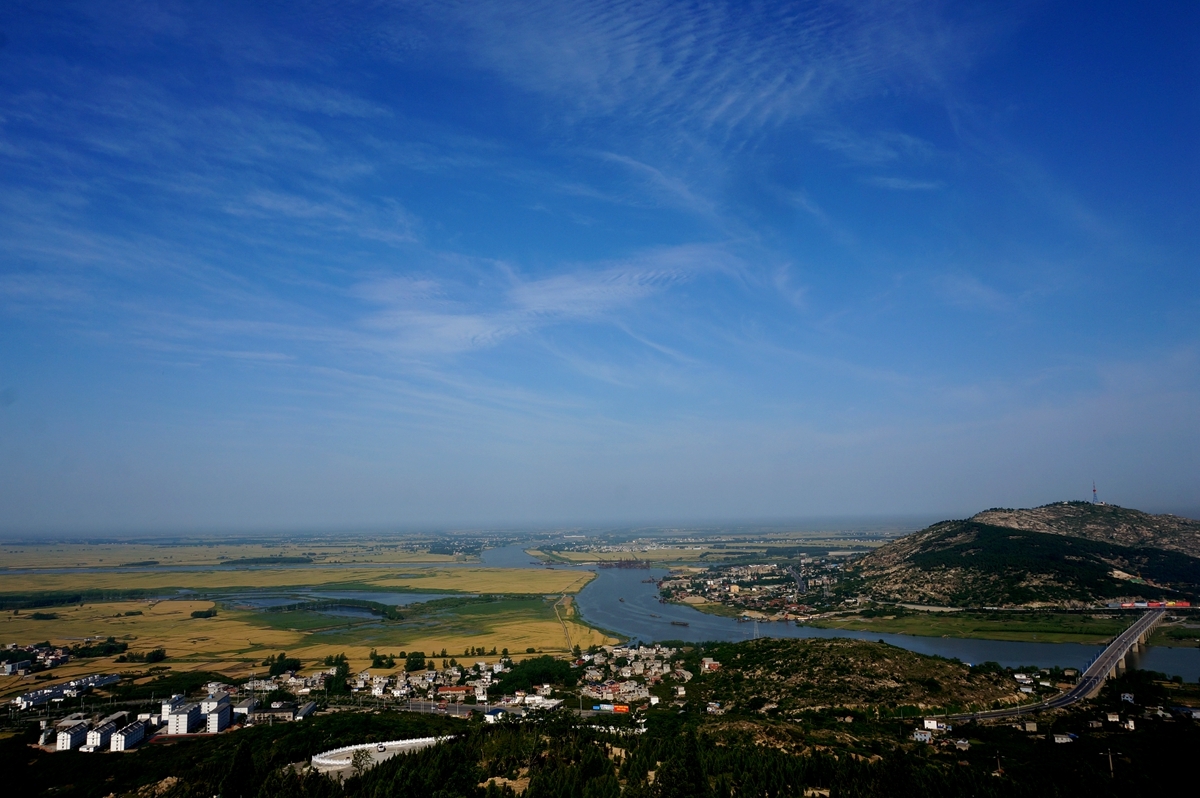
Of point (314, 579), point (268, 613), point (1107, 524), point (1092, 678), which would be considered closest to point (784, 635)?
point (1092, 678)

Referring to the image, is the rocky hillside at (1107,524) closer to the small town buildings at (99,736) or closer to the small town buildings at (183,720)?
the small town buildings at (183,720)

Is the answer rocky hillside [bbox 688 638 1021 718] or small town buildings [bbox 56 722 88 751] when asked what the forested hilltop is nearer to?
rocky hillside [bbox 688 638 1021 718]

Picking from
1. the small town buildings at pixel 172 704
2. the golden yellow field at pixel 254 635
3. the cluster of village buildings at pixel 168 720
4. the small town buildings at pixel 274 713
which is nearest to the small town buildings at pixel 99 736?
the cluster of village buildings at pixel 168 720

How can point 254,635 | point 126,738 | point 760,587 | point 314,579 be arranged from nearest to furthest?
point 126,738 → point 254,635 → point 760,587 → point 314,579

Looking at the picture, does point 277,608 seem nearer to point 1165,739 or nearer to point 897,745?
point 897,745

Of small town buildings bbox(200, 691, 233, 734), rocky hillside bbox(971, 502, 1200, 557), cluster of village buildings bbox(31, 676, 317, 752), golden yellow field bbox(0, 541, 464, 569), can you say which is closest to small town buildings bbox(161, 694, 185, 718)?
cluster of village buildings bbox(31, 676, 317, 752)

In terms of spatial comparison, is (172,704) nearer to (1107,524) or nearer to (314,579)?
(314,579)
